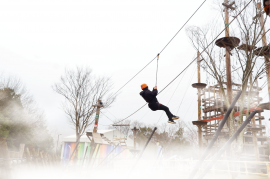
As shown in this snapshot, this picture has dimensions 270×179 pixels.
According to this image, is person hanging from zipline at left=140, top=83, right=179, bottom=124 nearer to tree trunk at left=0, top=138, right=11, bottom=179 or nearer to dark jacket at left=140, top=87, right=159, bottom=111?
dark jacket at left=140, top=87, right=159, bottom=111

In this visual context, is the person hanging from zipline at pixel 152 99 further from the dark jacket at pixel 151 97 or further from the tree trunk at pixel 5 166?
the tree trunk at pixel 5 166

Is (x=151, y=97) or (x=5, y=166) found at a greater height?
(x=151, y=97)

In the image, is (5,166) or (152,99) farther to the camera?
(152,99)

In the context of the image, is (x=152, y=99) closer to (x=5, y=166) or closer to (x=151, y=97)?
(x=151, y=97)

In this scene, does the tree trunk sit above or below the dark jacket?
below

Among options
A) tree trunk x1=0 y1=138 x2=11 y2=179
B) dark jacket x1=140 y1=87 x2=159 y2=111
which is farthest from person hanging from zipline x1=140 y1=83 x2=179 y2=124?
tree trunk x1=0 y1=138 x2=11 y2=179

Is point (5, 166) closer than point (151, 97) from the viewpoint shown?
Yes

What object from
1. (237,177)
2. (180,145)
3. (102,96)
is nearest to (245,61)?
(237,177)

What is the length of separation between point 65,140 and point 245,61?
22.5 metres

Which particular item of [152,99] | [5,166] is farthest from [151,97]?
[5,166]

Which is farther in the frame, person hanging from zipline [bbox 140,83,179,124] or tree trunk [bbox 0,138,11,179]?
person hanging from zipline [bbox 140,83,179,124]

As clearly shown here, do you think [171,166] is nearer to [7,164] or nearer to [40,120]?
[7,164]

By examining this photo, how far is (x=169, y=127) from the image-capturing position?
4853 cm

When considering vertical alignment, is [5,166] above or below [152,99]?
below
